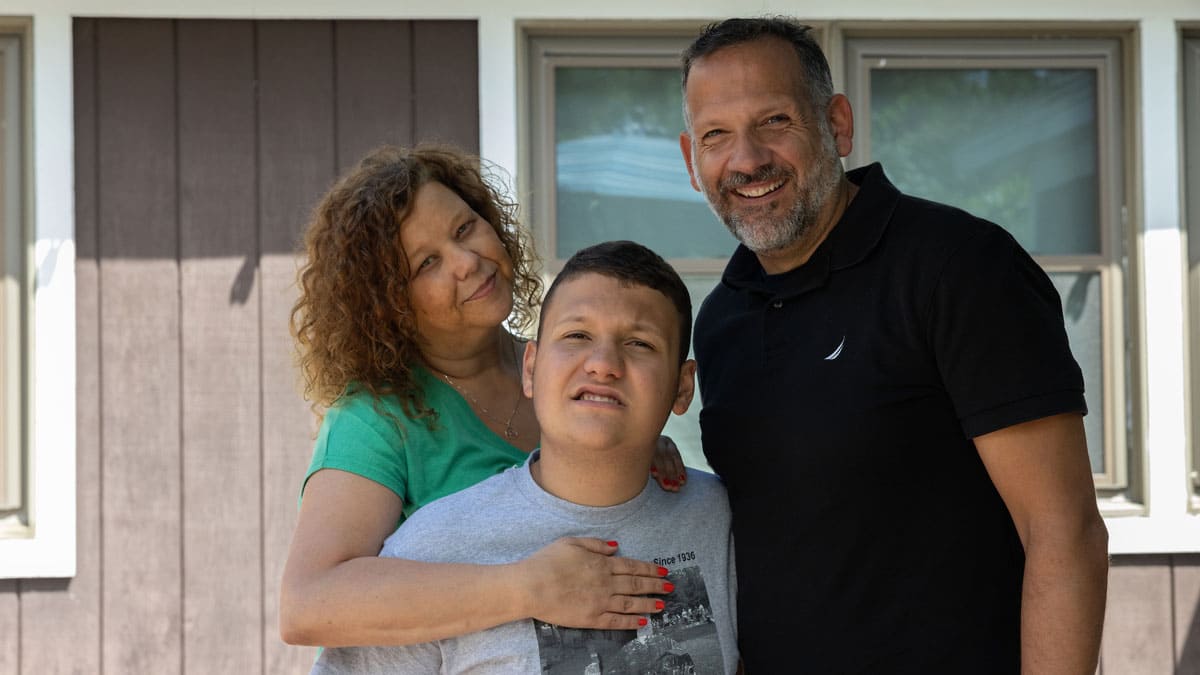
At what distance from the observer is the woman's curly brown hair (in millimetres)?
1979

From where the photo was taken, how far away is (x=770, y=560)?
1814 millimetres

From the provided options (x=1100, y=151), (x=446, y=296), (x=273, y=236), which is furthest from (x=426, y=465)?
(x=1100, y=151)

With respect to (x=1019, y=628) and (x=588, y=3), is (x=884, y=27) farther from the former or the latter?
(x=1019, y=628)

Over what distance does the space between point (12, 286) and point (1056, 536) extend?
326 centimetres

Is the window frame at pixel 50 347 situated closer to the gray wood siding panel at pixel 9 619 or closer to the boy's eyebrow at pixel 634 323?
the gray wood siding panel at pixel 9 619

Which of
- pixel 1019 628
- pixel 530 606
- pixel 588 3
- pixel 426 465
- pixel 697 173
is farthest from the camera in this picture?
pixel 588 3

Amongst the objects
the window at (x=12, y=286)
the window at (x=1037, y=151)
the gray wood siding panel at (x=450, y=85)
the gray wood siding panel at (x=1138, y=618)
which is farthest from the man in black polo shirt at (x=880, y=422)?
the window at (x=12, y=286)

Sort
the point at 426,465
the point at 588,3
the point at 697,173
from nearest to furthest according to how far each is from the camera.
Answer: the point at 426,465 < the point at 697,173 < the point at 588,3

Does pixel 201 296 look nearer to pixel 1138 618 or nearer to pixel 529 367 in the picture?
pixel 529 367

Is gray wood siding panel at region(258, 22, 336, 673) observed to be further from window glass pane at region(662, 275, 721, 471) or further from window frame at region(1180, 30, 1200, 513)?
window frame at region(1180, 30, 1200, 513)

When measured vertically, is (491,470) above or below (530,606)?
above

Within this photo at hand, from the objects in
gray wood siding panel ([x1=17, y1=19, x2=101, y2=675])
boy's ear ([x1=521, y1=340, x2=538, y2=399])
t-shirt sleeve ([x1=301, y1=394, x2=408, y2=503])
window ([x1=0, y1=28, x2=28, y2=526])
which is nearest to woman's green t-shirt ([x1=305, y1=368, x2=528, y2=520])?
t-shirt sleeve ([x1=301, y1=394, x2=408, y2=503])

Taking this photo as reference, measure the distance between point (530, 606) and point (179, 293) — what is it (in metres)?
2.58

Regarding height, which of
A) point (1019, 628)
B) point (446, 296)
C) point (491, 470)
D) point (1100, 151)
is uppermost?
point (1100, 151)
